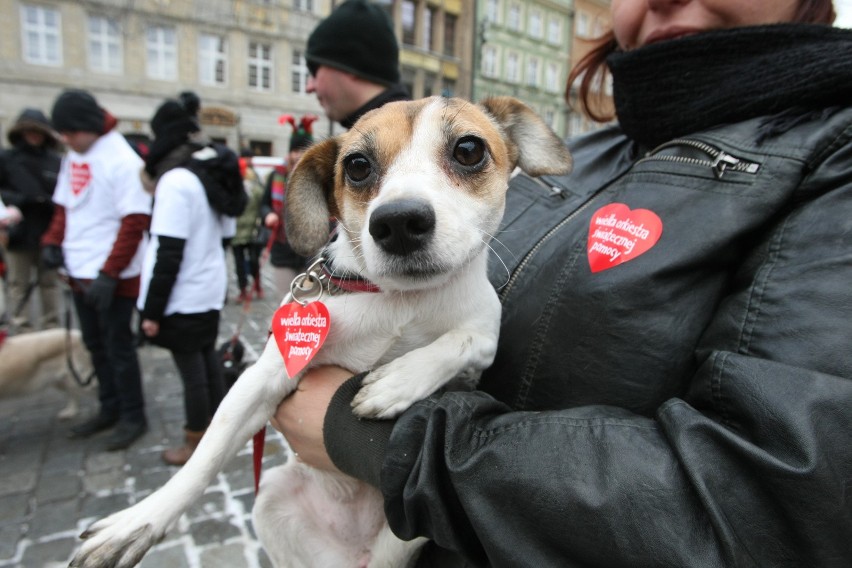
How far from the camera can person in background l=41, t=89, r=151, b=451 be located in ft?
12.2

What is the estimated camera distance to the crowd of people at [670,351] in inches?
31.8

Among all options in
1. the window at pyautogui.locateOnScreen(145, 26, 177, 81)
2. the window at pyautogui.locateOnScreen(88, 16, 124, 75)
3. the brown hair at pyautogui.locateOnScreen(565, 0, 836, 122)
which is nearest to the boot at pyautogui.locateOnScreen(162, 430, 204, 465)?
the brown hair at pyautogui.locateOnScreen(565, 0, 836, 122)

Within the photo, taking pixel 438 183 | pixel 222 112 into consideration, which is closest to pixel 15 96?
pixel 222 112

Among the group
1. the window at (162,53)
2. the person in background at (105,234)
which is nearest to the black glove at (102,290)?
the person in background at (105,234)

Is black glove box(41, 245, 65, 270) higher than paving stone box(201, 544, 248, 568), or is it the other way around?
black glove box(41, 245, 65, 270)

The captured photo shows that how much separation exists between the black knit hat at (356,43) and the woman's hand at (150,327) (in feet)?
6.40

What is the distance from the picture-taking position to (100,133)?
3861 mm

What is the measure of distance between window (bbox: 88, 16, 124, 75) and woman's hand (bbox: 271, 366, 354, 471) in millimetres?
23194

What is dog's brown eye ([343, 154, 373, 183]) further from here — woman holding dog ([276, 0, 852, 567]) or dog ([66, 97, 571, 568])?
woman holding dog ([276, 0, 852, 567])

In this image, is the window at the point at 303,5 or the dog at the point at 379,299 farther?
the window at the point at 303,5

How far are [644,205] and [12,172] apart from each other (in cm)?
676

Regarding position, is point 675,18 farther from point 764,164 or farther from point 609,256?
point 609,256

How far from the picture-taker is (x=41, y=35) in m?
18.7

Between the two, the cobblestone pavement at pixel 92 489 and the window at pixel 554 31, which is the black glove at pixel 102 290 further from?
the window at pixel 554 31
